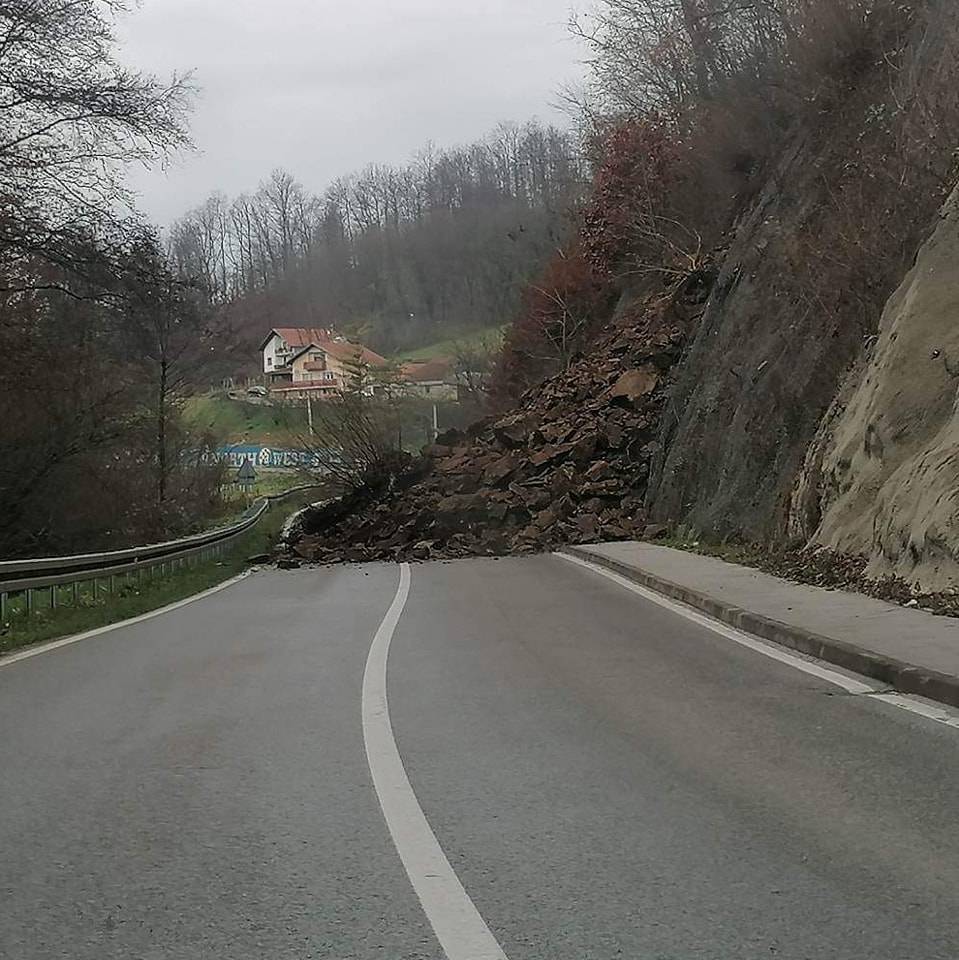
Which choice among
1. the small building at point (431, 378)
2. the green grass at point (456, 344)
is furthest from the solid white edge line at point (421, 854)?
the green grass at point (456, 344)

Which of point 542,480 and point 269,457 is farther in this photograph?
point 269,457

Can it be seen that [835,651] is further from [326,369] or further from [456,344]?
[326,369]

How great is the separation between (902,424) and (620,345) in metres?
24.0

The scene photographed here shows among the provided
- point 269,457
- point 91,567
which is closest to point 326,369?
point 269,457

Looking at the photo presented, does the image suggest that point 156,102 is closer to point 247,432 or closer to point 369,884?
point 369,884

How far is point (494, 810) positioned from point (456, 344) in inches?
3001

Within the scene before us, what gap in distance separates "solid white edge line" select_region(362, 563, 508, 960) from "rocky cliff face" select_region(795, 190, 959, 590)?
6.82 m

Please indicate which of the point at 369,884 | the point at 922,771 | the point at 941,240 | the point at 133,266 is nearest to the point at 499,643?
the point at 922,771

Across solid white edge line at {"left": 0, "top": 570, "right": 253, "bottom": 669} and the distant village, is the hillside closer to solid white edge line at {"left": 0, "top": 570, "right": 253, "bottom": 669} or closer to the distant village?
solid white edge line at {"left": 0, "top": 570, "right": 253, "bottom": 669}

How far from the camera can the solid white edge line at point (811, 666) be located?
329 inches

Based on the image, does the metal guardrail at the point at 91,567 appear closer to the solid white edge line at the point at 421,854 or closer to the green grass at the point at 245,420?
the solid white edge line at the point at 421,854

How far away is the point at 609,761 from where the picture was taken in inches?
289

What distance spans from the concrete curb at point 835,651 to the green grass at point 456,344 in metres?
59.2

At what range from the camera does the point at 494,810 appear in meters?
6.34
